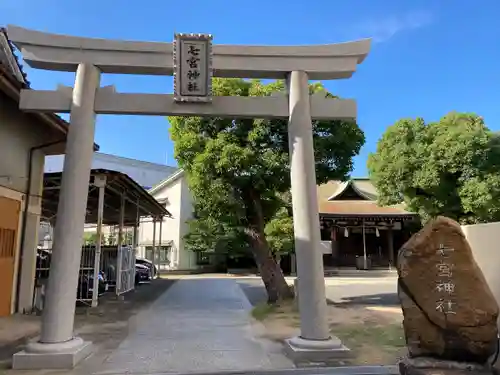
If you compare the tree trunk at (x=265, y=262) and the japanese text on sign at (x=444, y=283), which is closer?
the japanese text on sign at (x=444, y=283)

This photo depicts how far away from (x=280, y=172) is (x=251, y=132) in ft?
4.13

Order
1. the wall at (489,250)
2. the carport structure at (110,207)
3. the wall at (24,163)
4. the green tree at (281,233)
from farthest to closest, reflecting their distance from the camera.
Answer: the green tree at (281,233) < the carport structure at (110,207) < the wall at (24,163) < the wall at (489,250)

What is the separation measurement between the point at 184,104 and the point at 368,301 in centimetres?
996

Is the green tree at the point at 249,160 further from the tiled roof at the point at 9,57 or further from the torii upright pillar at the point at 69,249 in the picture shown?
the torii upright pillar at the point at 69,249

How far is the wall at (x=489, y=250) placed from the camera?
503cm

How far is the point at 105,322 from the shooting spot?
8.90 metres

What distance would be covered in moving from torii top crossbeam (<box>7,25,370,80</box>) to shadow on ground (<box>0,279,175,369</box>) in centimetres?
443

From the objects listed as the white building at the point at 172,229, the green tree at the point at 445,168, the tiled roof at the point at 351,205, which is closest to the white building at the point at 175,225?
the white building at the point at 172,229

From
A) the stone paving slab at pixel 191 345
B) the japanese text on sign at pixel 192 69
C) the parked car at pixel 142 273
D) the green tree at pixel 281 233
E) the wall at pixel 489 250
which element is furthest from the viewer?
the green tree at pixel 281 233

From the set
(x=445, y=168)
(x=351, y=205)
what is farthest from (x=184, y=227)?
(x=445, y=168)

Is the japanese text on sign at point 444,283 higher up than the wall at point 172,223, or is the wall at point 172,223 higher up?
the wall at point 172,223

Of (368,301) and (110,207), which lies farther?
(110,207)

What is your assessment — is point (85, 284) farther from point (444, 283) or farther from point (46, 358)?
point (444, 283)

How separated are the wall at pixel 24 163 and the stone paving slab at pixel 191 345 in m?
2.79
